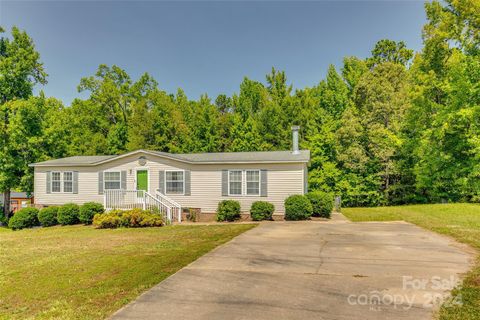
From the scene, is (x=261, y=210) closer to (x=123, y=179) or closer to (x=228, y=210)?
(x=228, y=210)

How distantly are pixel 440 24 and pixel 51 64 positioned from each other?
30.1 meters

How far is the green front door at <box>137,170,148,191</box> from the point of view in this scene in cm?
1606

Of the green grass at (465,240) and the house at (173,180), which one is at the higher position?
the house at (173,180)

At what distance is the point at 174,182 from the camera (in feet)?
51.9

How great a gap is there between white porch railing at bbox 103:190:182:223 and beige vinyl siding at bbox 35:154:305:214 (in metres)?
0.87

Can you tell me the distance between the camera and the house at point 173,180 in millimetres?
14570

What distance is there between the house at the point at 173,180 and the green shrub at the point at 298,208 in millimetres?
896

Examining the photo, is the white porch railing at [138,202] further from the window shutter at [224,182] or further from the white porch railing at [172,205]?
the window shutter at [224,182]

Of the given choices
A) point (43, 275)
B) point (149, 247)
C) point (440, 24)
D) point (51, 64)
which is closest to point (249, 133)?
point (440, 24)

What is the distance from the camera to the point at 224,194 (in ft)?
49.9

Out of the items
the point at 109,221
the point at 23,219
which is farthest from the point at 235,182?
the point at 23,219

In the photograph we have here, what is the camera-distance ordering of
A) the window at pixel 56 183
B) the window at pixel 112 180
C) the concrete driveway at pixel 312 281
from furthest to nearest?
A: 1. the window at pixel 56 183
2. the window at pixel 112 180
3. the concrete driveway at pixel 312 281

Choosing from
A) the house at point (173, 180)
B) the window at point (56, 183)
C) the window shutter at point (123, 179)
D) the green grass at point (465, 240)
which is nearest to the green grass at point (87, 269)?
the house at point (173, 180)

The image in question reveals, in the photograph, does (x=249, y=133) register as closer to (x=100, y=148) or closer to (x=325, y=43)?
(x=325, y=43)
